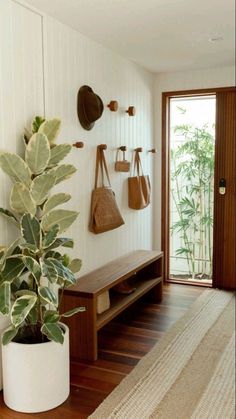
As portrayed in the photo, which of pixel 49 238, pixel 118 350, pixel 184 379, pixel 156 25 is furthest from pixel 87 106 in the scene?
pixel 184 379

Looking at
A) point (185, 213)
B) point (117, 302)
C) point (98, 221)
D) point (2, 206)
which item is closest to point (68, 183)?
point (98, 221)

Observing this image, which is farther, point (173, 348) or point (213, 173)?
point (213, 173)

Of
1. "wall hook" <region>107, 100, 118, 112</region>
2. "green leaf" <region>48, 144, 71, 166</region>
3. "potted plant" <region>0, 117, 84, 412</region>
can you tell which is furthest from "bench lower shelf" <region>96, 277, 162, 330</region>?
"wall hook" <region>107, 100, 118, 112</region>

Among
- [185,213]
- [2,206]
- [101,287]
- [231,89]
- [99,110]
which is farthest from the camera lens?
[185,213]

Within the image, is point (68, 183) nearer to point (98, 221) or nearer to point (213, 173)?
point (98, 221)

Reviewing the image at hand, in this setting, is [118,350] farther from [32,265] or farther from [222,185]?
[222,185]

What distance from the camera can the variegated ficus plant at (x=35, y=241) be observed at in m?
2.12

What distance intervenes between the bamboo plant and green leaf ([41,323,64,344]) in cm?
270

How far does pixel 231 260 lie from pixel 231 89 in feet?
5.72

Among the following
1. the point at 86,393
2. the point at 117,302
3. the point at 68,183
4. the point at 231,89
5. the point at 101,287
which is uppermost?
the point at 231,89

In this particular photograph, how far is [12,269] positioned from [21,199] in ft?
1.20

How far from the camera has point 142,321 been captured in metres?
3.60

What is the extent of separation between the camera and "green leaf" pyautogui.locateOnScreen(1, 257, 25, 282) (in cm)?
218

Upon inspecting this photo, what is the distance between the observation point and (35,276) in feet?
6.98
